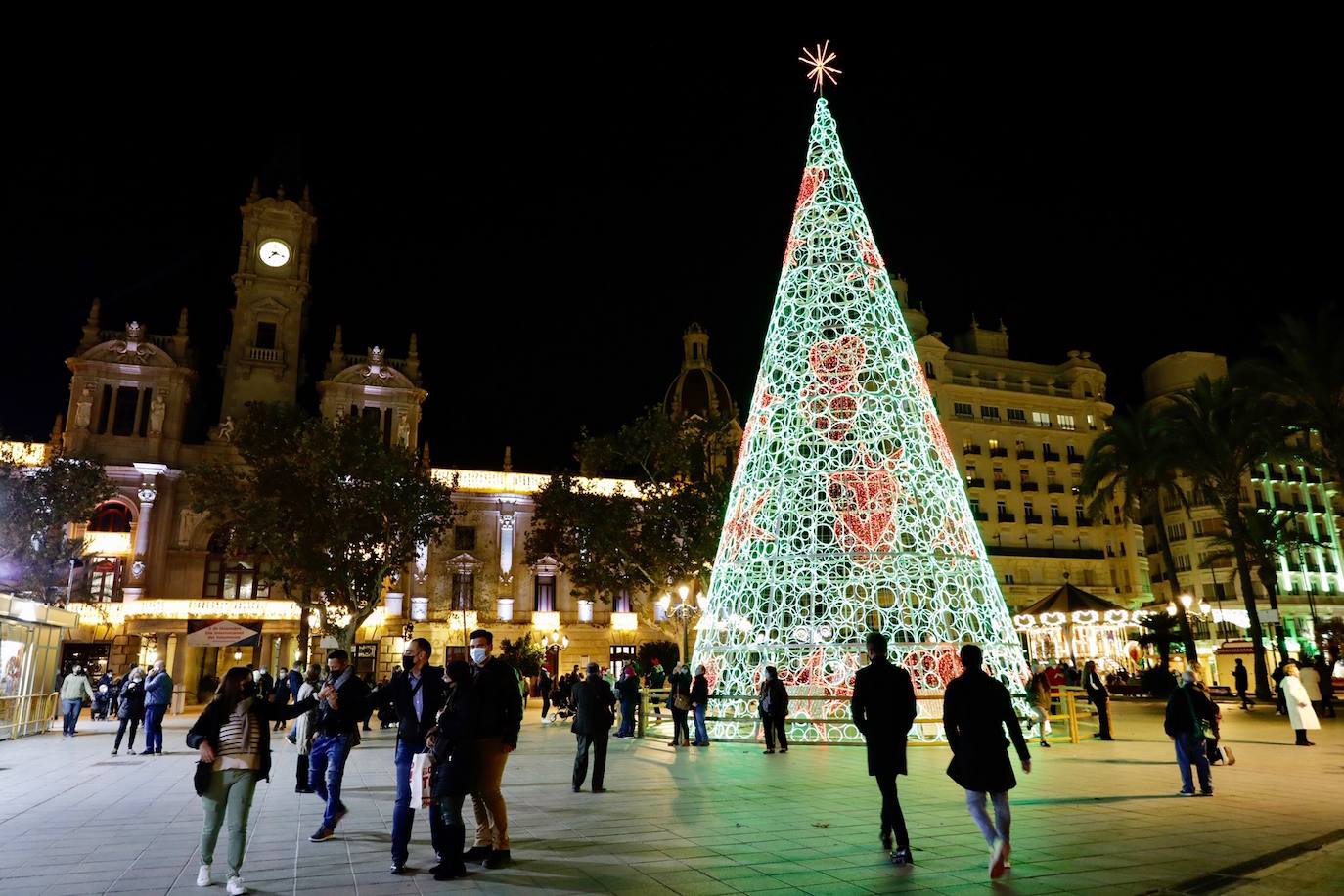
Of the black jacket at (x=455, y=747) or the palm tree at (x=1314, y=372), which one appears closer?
the black jacket at (x=455, y=747)

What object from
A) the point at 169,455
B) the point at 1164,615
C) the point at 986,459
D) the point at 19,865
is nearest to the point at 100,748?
the point at 19,865

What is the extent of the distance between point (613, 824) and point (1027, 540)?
2009 inches

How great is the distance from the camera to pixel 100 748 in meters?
17.7

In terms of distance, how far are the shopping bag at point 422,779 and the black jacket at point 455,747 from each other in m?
0.04

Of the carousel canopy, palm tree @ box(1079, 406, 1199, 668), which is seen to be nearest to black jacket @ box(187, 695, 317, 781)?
the carousel canopy

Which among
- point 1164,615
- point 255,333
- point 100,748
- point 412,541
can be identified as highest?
point 255,333

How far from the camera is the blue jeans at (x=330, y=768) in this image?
8.19 m

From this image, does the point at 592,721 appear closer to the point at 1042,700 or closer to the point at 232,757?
the point at 232,757

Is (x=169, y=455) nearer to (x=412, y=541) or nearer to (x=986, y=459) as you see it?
(x=412, y=541)

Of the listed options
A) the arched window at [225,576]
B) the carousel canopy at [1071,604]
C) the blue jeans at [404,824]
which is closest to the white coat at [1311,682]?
the carousel canopy at [1071,604]

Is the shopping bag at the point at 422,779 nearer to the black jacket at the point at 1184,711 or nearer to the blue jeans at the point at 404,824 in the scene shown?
the blue jeans at the point at 404,824

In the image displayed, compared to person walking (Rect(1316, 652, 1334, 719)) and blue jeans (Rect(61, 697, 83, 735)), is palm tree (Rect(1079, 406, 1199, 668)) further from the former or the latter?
blue jeans (Rect(61, 697, 83, 735))

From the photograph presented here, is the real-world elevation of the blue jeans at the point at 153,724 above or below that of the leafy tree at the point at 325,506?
below

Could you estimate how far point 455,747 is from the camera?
6.78 meters
